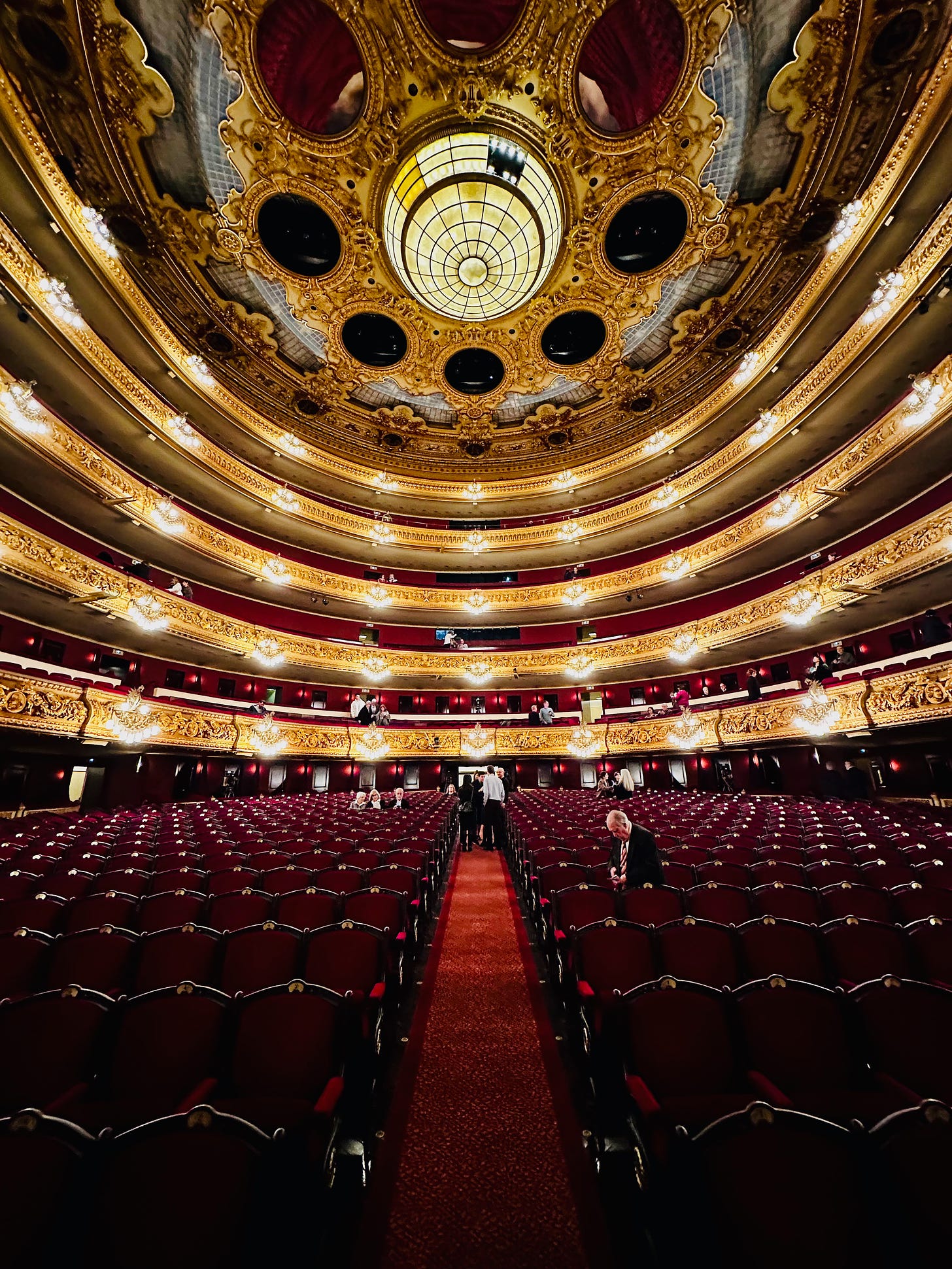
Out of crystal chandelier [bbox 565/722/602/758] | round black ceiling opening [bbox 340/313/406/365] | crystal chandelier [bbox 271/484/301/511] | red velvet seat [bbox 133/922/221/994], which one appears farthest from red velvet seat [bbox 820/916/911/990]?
round black ceiling opening [bbox 340/313/406/365]

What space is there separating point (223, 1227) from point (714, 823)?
24.0ft

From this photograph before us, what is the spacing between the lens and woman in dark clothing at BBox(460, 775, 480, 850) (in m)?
9.48

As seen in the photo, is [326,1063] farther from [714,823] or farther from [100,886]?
[714,823]

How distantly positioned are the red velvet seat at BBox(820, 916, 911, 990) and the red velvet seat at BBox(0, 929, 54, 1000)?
4.49 meters

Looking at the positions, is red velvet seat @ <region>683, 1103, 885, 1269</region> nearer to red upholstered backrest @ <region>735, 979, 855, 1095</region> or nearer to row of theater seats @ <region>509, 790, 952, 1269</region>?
row of theater seats @ <region>509, 790, 952, 1269</region>

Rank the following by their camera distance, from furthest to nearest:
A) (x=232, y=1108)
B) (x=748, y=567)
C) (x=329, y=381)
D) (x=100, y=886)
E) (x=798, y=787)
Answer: (x=329, y=381), (x=748, y=567), (x=798, y=787), (x=100, y=886), (x=232, y=1108)

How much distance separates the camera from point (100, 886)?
3992 millimetres

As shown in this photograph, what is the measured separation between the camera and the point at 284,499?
15477mm

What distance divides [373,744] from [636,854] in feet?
42.3

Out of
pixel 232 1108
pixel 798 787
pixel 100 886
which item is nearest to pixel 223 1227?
pixel 232 1108

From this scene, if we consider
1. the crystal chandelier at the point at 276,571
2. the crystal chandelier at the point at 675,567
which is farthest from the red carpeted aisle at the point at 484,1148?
the crystal chandelier at the point at 675,567

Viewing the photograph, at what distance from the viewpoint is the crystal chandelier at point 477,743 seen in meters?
16.4

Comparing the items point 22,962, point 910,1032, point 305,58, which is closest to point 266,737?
point 22,962

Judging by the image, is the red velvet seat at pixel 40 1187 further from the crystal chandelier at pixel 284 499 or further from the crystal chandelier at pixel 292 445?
the crystal chandelier at pixel 292 445
